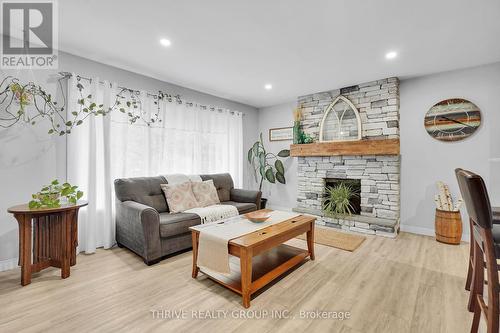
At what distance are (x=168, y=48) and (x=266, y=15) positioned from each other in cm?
127

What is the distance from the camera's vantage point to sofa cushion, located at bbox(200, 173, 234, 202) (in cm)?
405

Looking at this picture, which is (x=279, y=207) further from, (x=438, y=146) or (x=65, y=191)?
(x=65, y=191)

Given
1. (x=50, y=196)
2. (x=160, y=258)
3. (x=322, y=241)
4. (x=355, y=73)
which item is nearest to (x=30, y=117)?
(x=50, y=196)

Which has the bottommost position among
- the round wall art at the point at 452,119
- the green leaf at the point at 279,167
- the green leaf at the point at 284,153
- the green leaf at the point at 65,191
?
the green leaf at the point at 65,191

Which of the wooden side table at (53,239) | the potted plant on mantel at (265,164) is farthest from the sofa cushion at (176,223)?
the potted plant on mantel at (265,164)

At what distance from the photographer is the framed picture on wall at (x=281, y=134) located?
16.6 ft

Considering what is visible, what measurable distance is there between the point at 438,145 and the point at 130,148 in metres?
4.60

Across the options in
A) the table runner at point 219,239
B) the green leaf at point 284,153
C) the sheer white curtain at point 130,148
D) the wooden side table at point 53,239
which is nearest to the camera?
the table runner at point 219,239

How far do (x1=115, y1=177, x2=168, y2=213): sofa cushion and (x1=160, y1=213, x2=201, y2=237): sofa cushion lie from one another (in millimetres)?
393

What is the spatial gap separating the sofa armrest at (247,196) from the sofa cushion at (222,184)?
4.7 inches

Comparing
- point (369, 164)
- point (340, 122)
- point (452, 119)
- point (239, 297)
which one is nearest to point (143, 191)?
point (239, 297)

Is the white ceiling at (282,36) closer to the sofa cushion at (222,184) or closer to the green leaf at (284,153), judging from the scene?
the sofa cushion at (222,184)

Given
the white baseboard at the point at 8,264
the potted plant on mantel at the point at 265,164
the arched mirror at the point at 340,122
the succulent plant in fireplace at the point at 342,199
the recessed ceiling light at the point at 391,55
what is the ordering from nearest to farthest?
the white baseboard at the point at 8,264 < the recessed ceiling light at the point at 391,55 < the succulent plant in fireplace at the point at 342,199 < the arched mirror at the point at 340,122 < the potted plant on mantel at the point at 265,164

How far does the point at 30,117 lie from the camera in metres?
2.54
